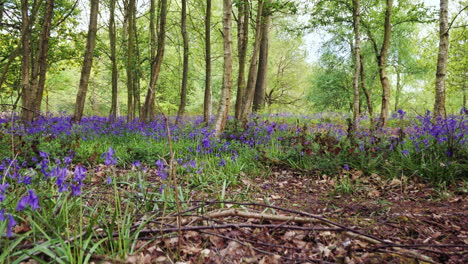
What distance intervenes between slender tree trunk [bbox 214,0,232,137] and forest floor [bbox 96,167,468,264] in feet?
10.8

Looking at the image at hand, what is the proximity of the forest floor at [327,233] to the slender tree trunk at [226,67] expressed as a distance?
329 centimetres

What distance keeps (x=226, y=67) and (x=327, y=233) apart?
194 inches

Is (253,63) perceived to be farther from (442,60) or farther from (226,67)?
(442,60)

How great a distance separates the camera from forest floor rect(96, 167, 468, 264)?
1.71m

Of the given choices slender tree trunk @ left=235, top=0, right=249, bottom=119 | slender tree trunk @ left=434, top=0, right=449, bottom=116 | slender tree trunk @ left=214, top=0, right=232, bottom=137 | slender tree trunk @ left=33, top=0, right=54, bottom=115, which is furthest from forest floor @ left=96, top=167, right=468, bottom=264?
slender tree trunk @ left=33, top=0, right=54, bottom=115

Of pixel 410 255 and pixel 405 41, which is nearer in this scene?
pixel 410 255

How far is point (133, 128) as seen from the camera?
26.1ft

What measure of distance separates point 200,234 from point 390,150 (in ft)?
12.5

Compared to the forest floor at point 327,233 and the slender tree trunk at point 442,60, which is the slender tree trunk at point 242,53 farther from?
the forest floor at point 327,233

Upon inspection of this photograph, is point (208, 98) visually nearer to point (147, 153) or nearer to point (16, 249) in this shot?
point (147, 153)

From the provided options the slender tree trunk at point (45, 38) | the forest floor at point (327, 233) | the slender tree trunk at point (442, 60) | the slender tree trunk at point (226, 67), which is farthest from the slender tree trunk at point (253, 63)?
the slender tree trunk at point (45, 38)

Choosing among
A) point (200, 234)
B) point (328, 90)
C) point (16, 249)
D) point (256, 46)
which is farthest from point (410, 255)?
point (328, 90)

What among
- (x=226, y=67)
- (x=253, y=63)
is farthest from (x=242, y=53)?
(x=226, y=67)

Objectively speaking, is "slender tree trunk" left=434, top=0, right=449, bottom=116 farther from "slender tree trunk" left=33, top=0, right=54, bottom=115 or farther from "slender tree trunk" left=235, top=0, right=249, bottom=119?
"slender tree trunk" left=33, top=0, right=54, bottom=115
